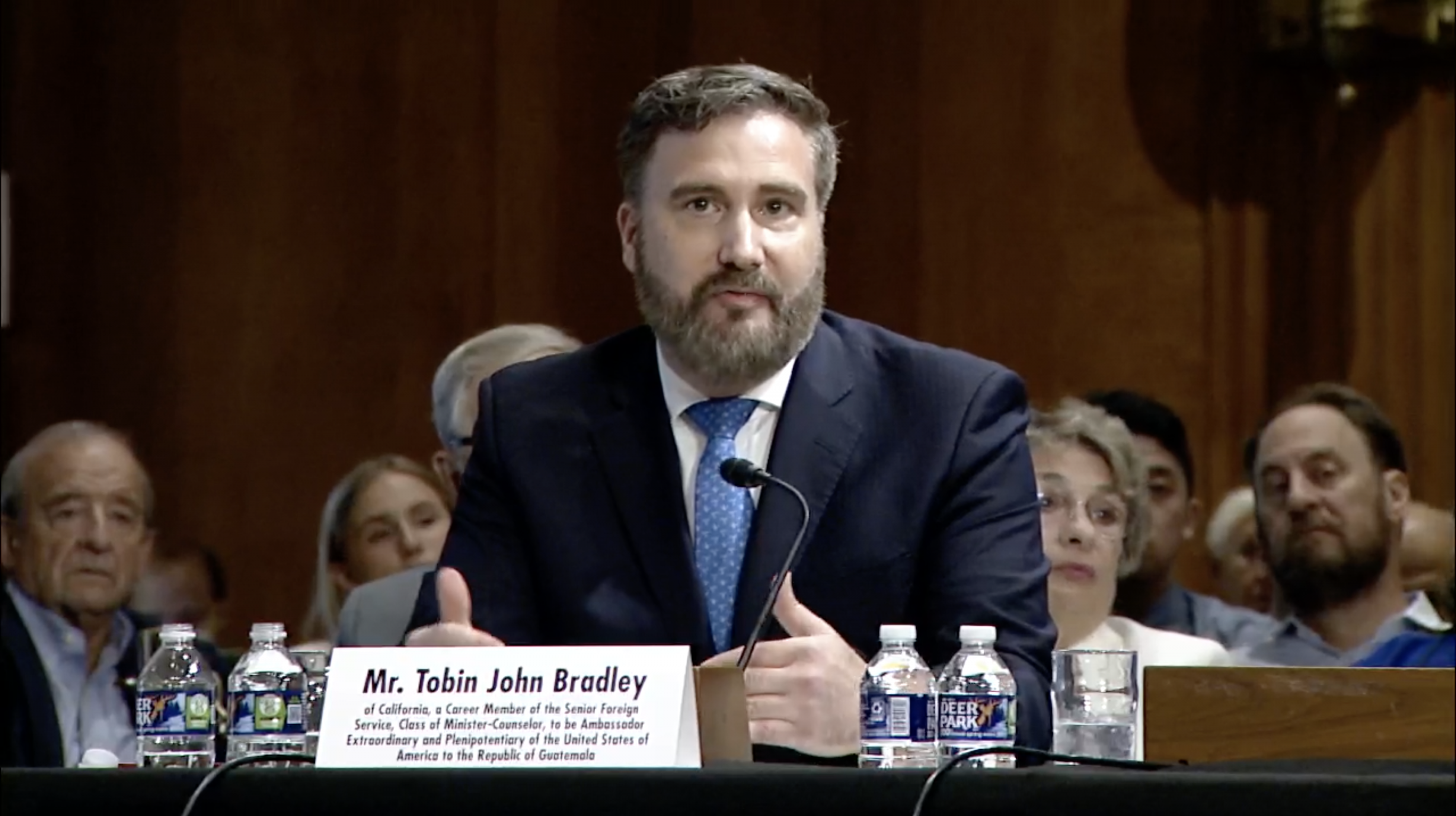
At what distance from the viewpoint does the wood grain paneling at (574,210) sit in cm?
535

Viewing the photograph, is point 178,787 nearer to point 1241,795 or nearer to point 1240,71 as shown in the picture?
point 1241,795

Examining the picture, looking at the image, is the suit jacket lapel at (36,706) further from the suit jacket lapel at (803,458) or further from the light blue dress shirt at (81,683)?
the suit jacket lapel at (803,458)

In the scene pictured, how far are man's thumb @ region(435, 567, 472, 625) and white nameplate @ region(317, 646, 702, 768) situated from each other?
29 centimetres

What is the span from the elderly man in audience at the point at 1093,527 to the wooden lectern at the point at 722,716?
1.47 metres

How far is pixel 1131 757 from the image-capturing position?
2.72 metres

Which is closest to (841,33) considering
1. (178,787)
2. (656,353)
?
(656,353)

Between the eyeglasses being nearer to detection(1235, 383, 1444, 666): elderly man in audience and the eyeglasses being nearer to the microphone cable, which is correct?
detection(1235, 383, 1444, 666): elderly man in audience

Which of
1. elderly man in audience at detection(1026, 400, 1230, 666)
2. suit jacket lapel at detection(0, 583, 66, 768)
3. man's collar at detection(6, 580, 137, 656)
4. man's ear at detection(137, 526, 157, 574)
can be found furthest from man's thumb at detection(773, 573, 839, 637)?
man's ear at detection(137, 526, 157, 574)

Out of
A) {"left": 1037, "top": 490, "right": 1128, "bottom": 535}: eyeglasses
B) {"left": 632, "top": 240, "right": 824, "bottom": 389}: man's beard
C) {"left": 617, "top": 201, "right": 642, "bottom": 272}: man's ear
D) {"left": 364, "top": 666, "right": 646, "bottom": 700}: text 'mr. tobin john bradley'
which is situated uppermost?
{"left": 617, "top": 201, "right": 642, "bottom": 272}: man's ear

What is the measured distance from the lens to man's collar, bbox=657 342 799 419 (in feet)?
10.4

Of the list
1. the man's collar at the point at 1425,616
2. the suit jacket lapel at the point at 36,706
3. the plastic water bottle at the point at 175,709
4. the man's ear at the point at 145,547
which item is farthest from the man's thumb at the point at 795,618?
the man's ear at the point at 145,547

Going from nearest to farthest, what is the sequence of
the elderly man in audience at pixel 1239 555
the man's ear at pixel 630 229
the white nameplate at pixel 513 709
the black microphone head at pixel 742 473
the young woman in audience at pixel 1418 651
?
the white nameplate at pixel 513 709 < the black microphone head at pixel 742 473 < the man's ear at pixel 630 229 < the young woman in audience at pixel 1418 651 < the elderly man in audience at pixel 1239 555

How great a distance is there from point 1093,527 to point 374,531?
160 centimetres

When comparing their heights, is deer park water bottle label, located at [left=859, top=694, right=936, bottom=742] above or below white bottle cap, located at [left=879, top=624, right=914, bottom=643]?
below
